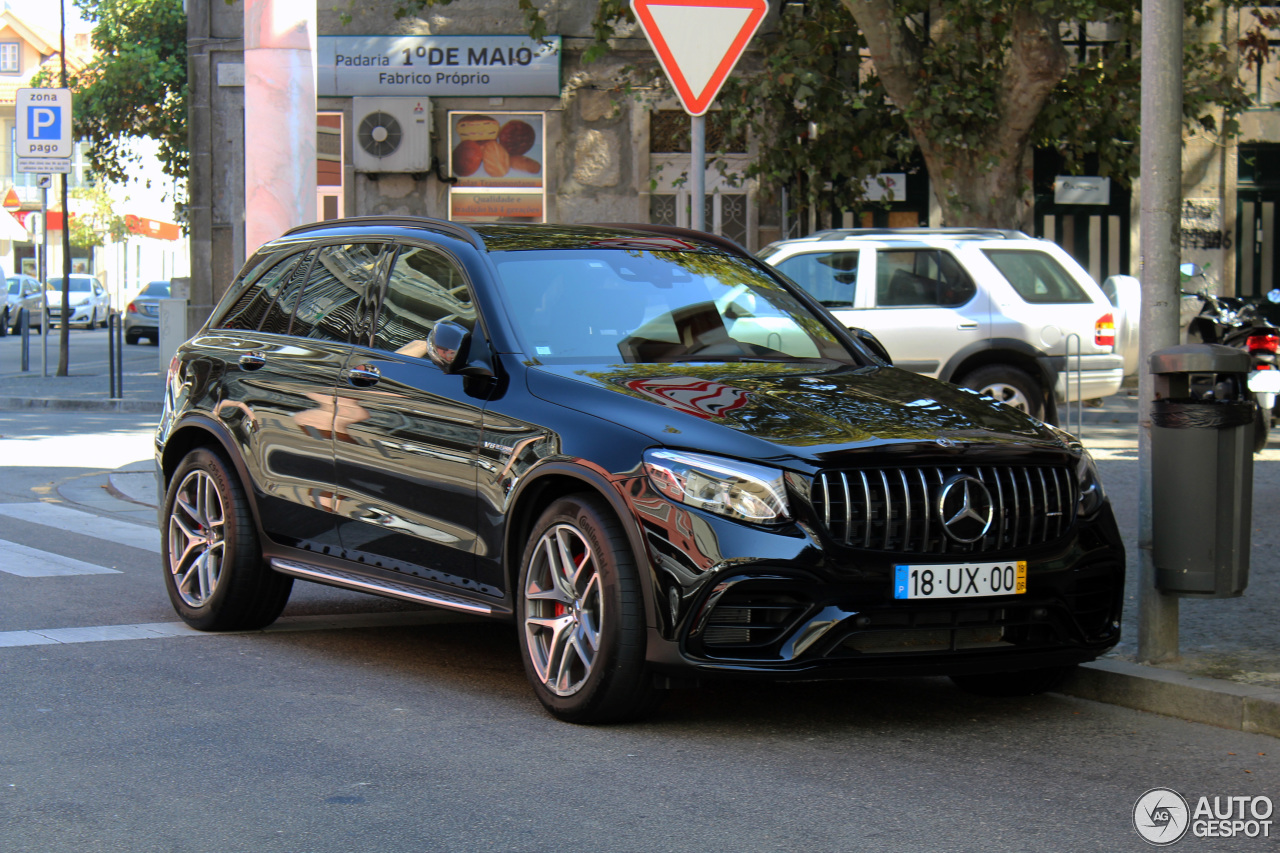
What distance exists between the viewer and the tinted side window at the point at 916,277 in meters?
14.3

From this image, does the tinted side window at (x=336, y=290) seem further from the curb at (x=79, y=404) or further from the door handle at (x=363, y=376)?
the curb at (x=79, y=404)

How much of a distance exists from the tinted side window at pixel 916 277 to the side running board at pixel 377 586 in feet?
27.8

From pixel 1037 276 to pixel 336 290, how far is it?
8.87 meters

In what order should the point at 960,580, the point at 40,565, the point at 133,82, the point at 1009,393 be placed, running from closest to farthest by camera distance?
the point at 960,580 → the point at 40,565 → the point at 1009,393 → the point at 133,82

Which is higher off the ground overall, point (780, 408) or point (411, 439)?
point (780, 408)

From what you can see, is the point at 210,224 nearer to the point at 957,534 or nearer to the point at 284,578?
the point at 284,578

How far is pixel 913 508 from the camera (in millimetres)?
5016

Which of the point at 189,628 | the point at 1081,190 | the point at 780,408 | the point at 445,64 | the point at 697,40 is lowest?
the point at 189,628

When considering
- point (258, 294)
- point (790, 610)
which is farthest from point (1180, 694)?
point (258, 294)

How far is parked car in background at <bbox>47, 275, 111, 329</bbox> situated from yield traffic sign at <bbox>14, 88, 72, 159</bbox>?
2859 cm

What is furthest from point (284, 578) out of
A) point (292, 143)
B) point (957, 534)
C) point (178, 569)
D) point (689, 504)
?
point (292, 143)

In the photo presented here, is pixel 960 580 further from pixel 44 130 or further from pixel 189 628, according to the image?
pixel 44 130

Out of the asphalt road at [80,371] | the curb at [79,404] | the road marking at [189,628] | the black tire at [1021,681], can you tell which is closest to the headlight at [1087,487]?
the black tire at [1021,681]

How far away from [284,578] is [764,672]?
9.23 feet
